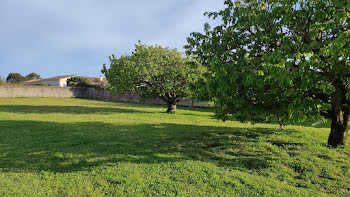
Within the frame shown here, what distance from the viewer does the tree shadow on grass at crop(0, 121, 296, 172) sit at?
5859mm

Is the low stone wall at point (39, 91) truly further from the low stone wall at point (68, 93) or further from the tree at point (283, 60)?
the tree at point (283, 60)

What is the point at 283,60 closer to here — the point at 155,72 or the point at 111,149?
the point at 111,149

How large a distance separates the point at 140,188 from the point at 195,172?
144 cm

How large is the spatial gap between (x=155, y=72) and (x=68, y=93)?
2807 cm

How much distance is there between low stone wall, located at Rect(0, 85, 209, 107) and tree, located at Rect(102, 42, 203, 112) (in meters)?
8.83

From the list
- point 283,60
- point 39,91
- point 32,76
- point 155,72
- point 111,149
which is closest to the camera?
point 283,60

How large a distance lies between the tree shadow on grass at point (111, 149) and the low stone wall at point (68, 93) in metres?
18.0

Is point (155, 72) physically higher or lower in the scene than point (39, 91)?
higher

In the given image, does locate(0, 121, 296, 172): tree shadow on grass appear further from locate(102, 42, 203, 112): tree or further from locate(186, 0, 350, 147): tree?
locate(102, 42, 203, 112): tree

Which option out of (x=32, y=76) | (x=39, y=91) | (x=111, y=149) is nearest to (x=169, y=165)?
(x=111, y=149)

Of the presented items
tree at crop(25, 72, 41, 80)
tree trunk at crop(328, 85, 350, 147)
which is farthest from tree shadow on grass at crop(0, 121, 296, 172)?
tree at crop(25, 72, 41, 80)

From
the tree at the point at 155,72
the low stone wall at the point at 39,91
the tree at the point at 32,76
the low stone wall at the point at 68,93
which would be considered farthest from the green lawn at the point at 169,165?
the tree at the point at 32,76

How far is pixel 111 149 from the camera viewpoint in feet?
23.1

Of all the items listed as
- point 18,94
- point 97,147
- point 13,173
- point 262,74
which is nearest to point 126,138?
point 97,147
